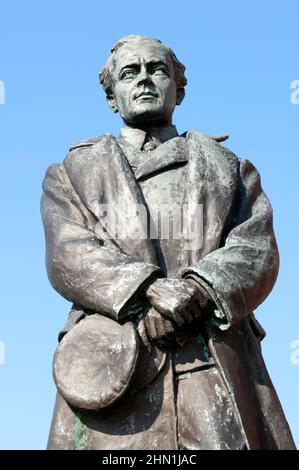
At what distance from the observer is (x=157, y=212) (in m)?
6.80

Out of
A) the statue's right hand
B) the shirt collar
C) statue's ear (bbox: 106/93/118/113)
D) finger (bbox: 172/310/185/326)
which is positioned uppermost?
statue's ear (bbox: 106/93/118/113)

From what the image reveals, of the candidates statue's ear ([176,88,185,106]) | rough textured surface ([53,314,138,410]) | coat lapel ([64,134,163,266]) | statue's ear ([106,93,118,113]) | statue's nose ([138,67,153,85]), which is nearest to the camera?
rough textured surface ([53,314,138,410])

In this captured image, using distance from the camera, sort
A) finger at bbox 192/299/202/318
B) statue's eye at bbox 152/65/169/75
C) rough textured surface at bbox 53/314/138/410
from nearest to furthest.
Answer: rough textured surface at bbox 53/314/138/410
finger at bbox 192/299/202/318
statue's eye at bbox 152/65/169/75

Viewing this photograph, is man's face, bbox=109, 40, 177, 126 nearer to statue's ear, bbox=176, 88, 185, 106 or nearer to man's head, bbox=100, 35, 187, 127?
man's head, bbox=100, 35, 187, 127

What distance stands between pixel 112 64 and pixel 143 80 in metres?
0.36

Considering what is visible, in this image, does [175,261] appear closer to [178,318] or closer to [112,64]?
[178,318]

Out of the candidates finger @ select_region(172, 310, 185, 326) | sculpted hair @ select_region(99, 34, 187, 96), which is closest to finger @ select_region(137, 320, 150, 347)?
finger @ select_region(172, 310, 185, 326)

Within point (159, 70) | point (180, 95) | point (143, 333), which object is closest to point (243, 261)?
point (143, 333)

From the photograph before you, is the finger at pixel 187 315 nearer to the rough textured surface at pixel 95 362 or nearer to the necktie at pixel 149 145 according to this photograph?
the rough textured surface at pixel 95 362

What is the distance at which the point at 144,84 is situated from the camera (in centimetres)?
728

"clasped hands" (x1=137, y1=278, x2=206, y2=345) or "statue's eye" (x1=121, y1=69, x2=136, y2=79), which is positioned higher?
"statue's eye" (x1=121, y1=69, x2=136, y2=79)

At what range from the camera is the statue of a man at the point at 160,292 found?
240 inches

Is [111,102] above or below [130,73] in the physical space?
below

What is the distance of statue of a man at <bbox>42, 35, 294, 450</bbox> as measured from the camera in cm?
609
